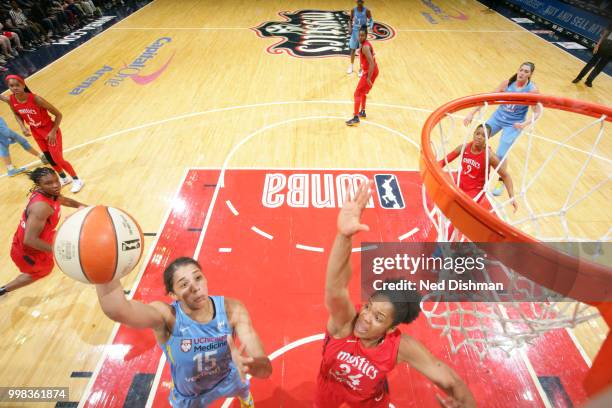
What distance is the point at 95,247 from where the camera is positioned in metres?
2.10

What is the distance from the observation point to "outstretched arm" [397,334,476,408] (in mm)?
1871

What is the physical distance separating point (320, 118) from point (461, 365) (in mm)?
5257

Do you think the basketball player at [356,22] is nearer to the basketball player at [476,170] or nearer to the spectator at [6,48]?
the basketball player at [476,170]

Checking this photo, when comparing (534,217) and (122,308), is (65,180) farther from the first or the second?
(534,217)

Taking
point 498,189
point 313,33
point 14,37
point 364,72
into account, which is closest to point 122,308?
point 498,189

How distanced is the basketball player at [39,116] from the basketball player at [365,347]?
475 centimetres

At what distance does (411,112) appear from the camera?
734 centimetres

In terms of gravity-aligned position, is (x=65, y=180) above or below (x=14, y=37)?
below

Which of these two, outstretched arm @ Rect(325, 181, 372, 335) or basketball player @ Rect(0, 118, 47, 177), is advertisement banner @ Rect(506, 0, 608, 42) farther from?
basketball player @ Rect(0, 118, 47, 177)

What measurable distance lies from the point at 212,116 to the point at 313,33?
674 cm

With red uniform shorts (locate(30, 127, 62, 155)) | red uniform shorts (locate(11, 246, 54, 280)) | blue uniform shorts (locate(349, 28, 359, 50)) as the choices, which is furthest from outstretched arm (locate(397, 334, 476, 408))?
blue uniform shorts (locate(349, 28, 359, 50))

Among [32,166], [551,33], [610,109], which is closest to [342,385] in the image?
[610,109]

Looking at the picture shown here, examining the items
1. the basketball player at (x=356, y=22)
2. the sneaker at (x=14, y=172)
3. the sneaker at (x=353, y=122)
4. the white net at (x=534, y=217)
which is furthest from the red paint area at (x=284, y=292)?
the basketball player at (x=356, y=22)

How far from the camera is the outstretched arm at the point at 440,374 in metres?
1.87
